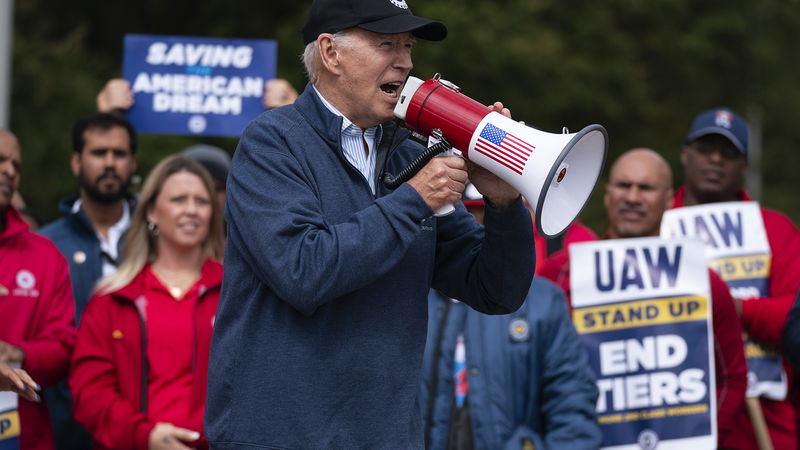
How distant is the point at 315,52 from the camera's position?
11.5 ft

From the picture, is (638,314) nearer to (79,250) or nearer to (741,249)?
(741,249)

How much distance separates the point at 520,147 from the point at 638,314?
251 centimetres

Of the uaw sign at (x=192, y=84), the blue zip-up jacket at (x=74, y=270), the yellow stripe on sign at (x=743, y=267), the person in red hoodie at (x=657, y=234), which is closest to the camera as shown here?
the person in red hoodie at (x=657, y=234)

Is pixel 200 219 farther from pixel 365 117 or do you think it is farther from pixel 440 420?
pixel 365 117

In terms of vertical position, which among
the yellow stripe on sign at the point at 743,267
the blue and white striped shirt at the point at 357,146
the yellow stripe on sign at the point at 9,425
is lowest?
the yellow stripe on sign at the point at 9,425

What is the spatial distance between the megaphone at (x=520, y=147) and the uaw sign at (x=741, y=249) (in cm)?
269

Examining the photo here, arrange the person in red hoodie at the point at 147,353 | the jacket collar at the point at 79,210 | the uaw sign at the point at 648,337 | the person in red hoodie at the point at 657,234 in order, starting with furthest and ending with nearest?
the jacket collar at the point at 79,210
the person in red hoodie at the point at 657,234
the uaw sign at the point at 648,337
the person in red hoodie at the point at 147,353

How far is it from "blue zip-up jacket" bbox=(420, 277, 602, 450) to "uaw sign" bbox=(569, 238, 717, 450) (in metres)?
0.40

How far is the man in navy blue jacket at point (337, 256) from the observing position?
3.12 meters

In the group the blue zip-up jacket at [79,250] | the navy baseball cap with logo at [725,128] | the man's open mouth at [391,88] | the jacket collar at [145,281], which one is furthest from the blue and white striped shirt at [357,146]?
the navy baseball cap with logo at [725,128]

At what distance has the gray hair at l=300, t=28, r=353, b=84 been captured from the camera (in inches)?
134

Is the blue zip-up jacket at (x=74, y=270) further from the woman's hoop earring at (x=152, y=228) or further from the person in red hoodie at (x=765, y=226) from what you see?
the person in red hoodie at (x=765, y=226)

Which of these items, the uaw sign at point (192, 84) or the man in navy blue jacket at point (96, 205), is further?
the uaw sign at point (192, 84)

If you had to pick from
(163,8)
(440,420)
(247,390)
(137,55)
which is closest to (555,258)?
(440,420)
